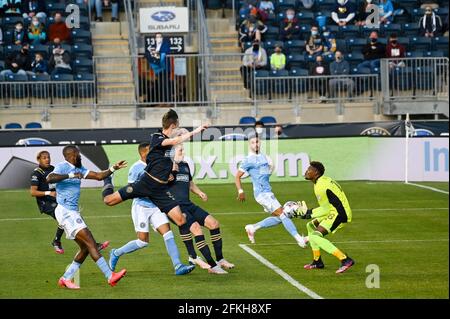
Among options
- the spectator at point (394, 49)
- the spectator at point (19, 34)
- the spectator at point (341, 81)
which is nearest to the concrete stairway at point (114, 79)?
the spectator at point (19, 34)

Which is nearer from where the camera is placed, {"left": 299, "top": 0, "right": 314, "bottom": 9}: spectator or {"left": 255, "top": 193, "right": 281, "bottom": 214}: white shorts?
{"left": 255, "top": 193, "right": 281, "bottom": 214}: white shorts

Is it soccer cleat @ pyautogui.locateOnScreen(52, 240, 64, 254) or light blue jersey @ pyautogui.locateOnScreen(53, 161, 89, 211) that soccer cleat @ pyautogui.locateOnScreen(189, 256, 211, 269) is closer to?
light blue jersey @ pyautogui.locateOnScreen(53, 161, 89, 211)

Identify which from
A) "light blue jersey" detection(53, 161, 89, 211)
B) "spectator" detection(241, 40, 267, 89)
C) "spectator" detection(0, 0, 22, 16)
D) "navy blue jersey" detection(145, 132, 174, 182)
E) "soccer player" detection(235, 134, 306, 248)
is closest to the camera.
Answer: "light blue jersey" detection(53, 161, 89, 211)

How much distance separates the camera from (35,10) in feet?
116

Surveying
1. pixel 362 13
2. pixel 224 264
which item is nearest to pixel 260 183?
pixel 224 264

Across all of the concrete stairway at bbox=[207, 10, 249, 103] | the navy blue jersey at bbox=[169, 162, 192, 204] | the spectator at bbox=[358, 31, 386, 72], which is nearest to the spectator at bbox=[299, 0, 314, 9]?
the spectator at bbox=[358, 31, 386, 72]

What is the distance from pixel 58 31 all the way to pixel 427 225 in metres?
16.2

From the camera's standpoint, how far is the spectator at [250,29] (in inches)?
1436

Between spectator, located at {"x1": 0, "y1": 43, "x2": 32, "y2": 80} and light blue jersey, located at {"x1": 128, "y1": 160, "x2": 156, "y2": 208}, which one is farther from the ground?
spectator, located at {"x1": 0, "y1": 43, "x2": 32, "y2": 80}

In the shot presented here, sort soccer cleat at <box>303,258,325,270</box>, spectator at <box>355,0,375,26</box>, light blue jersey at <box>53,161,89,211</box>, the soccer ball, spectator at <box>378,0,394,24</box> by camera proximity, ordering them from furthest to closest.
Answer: spectator at <box>378,0,394,24</box> → spectator at <box>355,0,375,26</box> → soccer cleat at <box>303,258,325,270</box> → the soccer ball → light blue jersey at <box>53,161,89,211</box>

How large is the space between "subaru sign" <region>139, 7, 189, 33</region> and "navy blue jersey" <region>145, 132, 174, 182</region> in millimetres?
20126

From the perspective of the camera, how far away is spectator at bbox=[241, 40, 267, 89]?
118ft

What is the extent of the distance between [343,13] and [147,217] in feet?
68.5
